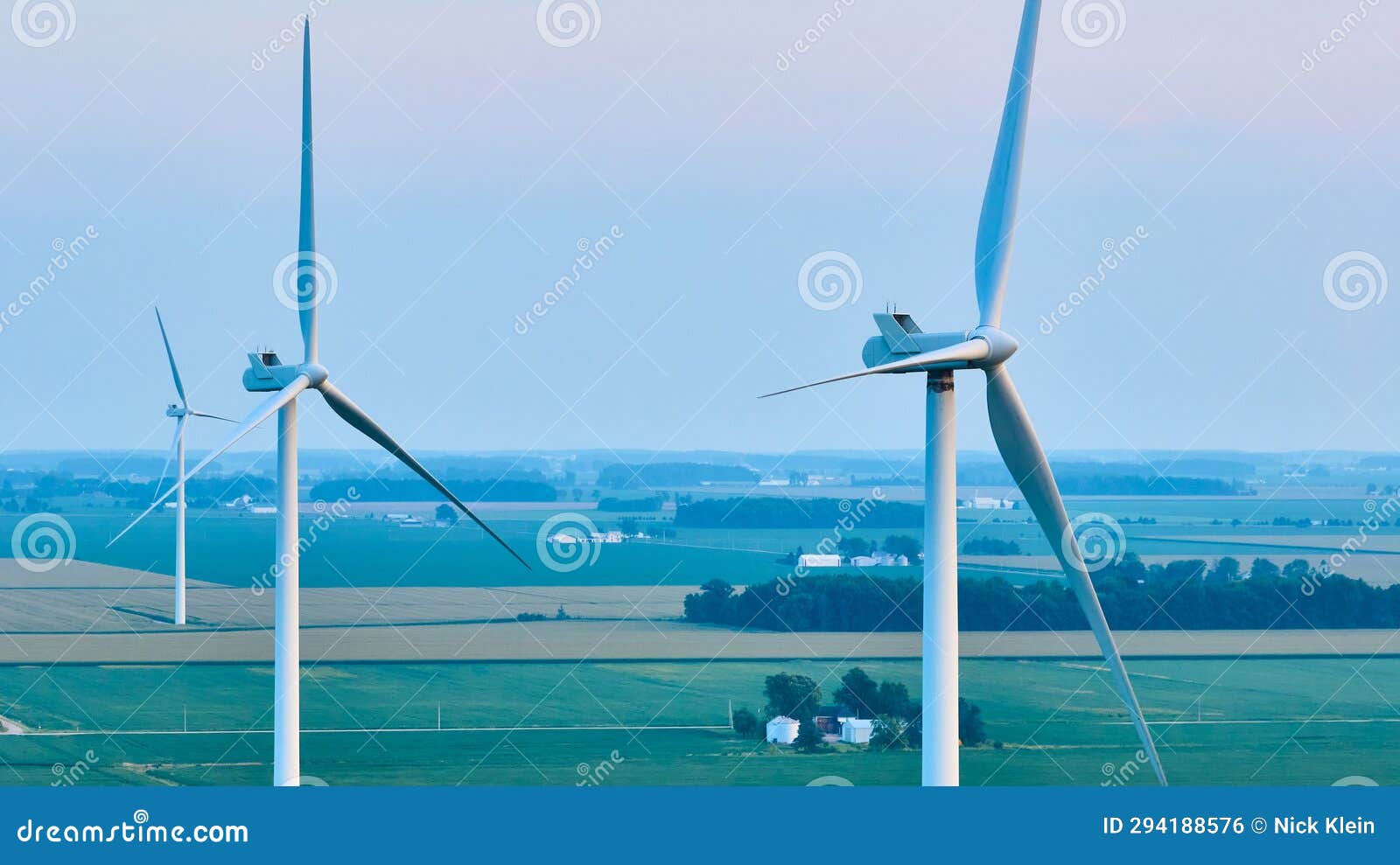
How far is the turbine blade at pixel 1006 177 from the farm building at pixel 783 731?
143 feet

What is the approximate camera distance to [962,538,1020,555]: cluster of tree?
13388 cm

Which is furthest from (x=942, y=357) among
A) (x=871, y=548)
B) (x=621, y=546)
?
(x=621, y=546)

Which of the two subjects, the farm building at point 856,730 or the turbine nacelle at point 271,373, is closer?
the turbine nacelle at point 271,373

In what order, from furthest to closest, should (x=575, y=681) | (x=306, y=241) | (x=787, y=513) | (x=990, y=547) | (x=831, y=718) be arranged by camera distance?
(x=787, y=513), (x=990, y=547), (x=575, y=681), (x=831, y=718), (x=306, y=241)

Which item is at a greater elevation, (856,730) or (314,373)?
(856,730)

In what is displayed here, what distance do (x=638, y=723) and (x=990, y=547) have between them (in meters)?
65.6

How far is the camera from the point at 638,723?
3000 inches

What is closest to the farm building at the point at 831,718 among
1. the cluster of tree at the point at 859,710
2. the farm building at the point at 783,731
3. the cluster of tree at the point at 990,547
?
the cluster of tree at the point at 859,710

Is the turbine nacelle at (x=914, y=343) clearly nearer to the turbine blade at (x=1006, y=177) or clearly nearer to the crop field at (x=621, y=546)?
the turbine blade at (x=1006, y=177)

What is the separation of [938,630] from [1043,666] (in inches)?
2627

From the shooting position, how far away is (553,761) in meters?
65.2

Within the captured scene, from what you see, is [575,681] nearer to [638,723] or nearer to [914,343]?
[638,723]

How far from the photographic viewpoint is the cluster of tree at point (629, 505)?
183 meters

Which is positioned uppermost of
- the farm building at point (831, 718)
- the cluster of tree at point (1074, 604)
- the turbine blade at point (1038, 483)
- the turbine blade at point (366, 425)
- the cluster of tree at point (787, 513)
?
the cluster of tree at point (787, 513)
